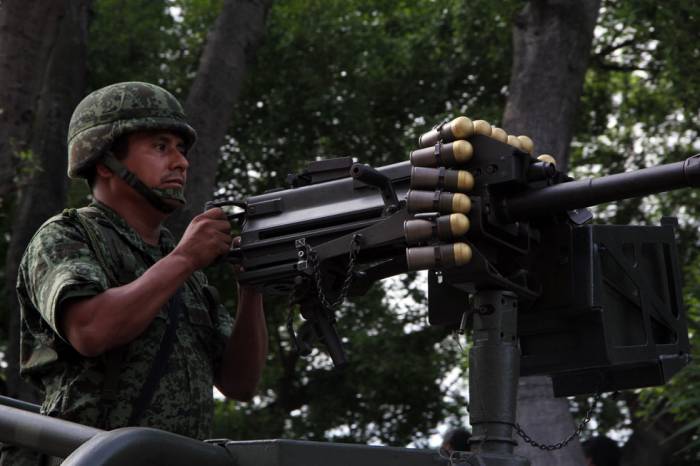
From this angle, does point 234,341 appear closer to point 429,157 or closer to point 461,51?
point 429,157

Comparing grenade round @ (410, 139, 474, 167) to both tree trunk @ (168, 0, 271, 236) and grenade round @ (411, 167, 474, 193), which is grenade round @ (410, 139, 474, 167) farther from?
tree trunk @ (168, 0, 271, 236)

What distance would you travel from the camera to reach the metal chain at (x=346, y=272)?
3502mm

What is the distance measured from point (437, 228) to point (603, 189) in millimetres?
461

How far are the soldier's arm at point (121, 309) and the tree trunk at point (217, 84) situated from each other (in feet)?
17.4

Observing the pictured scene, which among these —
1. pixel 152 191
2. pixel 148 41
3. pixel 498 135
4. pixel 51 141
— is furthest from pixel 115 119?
pixel 148 41

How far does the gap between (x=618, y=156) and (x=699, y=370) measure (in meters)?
9.13

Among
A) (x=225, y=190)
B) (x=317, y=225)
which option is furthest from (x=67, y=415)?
(x=225, y=190)

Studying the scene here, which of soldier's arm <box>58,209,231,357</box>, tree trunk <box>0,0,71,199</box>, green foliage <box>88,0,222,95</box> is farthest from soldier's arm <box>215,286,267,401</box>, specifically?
green foliage <box>88,0,222,95</box>

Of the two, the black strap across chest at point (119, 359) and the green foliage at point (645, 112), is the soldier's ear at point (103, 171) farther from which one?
the green foliage at point (645, 112)

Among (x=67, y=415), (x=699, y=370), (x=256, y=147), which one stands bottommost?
(x=67, y=415)

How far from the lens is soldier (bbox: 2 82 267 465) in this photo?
3391 mm

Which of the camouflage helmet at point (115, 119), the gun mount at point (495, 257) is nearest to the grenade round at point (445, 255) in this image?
the gun mount at point (495, 257)

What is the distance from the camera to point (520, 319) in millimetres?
3682

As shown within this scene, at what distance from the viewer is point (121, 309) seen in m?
3.35
